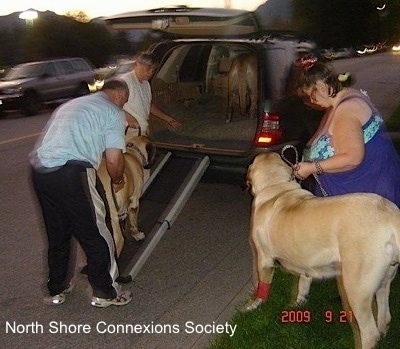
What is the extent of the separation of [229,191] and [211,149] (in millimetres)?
1465

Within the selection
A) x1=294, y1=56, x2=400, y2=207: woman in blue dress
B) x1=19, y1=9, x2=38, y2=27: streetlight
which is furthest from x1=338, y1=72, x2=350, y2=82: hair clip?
x1=19, y1=9, x2=38, y2=27: streetlight

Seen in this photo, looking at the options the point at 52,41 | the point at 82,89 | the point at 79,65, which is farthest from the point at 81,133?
the point at 52,41

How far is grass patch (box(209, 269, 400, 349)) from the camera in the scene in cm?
369

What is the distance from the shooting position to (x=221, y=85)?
8039 millimetres

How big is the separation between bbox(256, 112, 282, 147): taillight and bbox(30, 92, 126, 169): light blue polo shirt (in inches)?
78.1

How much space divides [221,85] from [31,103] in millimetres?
10564

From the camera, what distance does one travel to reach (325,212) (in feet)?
10.7

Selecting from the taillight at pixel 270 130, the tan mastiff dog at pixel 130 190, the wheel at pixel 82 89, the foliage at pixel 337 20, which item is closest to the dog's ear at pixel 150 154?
the tan mastiff dog at pixel 130 190

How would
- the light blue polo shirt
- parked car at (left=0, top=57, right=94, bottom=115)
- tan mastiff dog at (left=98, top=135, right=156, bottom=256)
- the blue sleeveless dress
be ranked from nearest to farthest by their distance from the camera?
the blue sleeveless dress → the light blue polo shirt → tan mastiff dog at (left=98, top=135, right=156, bottom=256) → parked car at (left=0, top=57, right=94, bottom=115)

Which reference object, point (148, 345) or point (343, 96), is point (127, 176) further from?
point (343, 96)

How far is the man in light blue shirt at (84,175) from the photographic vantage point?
3.97 metres

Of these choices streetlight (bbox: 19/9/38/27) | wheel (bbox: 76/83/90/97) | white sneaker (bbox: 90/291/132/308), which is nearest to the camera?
white sneaker (bbox: 90/291/132/308)
